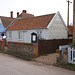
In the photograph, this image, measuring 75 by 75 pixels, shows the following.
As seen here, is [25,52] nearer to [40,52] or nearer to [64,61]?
[40,52]

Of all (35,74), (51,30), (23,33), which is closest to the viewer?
(35,74)

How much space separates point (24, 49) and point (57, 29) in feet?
28.3

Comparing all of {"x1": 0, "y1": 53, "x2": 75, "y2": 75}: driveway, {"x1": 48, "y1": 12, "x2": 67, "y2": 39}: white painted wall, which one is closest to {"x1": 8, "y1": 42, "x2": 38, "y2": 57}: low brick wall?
{"x1": 0, "y1": 53, "x2": 75, "y2": 75}: driveway

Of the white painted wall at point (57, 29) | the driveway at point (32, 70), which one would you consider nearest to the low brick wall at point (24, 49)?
the driveway at point (32, 70)

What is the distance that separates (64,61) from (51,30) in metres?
9.97

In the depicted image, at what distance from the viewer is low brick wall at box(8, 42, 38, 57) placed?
11539mm

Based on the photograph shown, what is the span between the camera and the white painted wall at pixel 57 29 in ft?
59.7

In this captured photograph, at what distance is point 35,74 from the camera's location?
22.0ft

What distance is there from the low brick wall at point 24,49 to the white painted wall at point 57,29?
5.98 m

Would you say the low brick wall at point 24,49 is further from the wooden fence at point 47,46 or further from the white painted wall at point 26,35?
the white painted wall at point 26,35

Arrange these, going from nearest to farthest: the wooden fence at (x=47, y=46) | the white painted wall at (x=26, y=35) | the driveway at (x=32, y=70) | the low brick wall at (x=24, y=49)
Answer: the driveway at (x=32, y=70), the low brick wall at (x=24, y=49), the wooden fence at (x=47, y=46), the white painted wall at (x=26, y=35)

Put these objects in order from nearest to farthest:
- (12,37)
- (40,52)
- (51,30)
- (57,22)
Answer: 1. (40,52)
2. (51,30)
3. (57,22)
4. (12,37)

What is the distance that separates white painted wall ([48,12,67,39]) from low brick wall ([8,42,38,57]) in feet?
19.6

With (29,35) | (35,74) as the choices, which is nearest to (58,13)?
(29,35)
